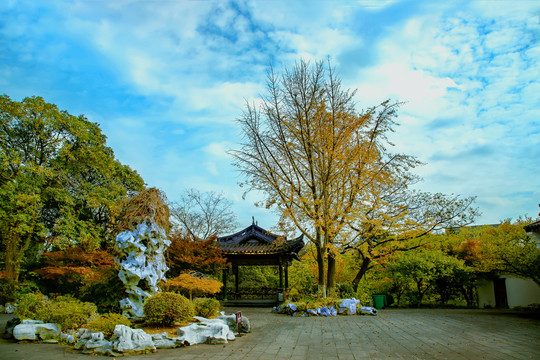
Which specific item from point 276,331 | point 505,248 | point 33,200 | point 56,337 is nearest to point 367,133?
point 505,248

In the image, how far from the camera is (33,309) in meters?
7.02

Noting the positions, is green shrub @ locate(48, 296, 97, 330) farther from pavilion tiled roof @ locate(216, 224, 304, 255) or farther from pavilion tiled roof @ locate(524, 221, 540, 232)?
pavilion tiled roof @ locate(524, 221, 540, 232)

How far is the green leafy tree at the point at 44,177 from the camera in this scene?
12070 millimetres

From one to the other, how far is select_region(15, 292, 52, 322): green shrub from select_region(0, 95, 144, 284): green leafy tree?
4.59 metres

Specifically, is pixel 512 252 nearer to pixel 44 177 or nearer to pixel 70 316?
pixel 70 316

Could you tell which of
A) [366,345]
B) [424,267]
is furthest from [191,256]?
[424,267]

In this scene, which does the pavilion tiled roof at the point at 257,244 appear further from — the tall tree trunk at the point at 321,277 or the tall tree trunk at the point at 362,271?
the tall tree trunk at the point at 362,271

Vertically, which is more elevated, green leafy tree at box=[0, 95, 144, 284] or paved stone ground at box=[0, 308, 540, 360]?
green leafy tree at box=[0, 95, 144, 284]

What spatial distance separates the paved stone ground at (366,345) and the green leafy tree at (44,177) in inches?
273

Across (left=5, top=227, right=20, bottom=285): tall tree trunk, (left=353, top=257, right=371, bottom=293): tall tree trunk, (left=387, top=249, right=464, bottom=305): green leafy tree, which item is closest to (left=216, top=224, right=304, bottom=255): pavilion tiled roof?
(left=353, top=257, right=371, bottom=293): tall tree trunk

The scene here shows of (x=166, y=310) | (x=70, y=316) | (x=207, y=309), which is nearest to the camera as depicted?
(x=70, y=316)

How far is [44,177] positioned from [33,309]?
25.0ft

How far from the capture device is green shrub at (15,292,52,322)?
6742mm

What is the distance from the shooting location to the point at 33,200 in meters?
11.8
